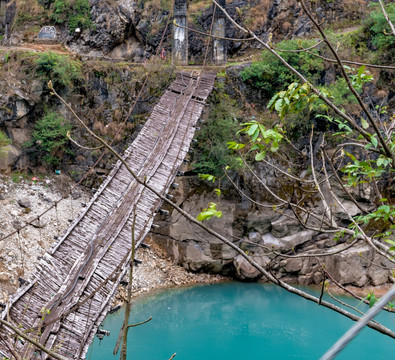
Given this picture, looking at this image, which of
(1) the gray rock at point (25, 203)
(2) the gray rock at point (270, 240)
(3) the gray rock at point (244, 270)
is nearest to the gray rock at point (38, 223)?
(1) the gray rock at point (25, 203)

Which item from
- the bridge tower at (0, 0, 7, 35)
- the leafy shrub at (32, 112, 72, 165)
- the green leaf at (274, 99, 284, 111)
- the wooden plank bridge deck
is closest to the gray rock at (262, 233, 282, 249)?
the wooden plank bridge deck

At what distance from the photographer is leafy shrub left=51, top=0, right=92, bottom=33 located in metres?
10.2

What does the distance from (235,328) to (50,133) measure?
5.37 meters

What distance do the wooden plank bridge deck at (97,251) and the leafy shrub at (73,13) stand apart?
497cm

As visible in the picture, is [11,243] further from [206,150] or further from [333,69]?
[333,69]

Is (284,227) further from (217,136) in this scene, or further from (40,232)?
(40,232)

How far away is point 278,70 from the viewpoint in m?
8.27

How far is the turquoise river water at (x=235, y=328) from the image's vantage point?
5.89 metres

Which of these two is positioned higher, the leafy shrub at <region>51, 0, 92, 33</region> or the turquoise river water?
the leafy shrub at <region>51, 0, 92, 33</region>

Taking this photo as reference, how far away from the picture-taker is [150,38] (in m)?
10.7

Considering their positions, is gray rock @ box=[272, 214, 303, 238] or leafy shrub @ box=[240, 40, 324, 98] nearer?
gray rock @ box=[272, 214, 303, 238]

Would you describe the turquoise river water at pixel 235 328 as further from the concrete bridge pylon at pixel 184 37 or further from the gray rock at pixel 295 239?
the concrete bridge pylon at pixel 184 37

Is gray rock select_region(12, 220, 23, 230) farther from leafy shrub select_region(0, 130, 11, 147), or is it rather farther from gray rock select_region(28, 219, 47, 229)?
leafy shrub select_region(0, 130, 11, 147)

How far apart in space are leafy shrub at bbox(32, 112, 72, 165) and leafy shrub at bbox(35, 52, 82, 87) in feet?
2.51
